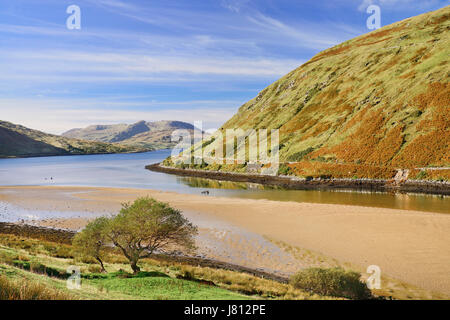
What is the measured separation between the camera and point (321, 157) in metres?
79.5

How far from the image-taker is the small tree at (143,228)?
20.7 meters

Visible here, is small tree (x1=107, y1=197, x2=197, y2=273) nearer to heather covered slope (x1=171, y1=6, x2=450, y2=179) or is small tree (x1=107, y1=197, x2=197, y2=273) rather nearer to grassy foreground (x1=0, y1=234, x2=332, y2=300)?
grassy foreground (x1=0, y1=234, x2=332, y2=300)

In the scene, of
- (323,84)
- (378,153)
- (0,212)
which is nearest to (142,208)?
(0,212)

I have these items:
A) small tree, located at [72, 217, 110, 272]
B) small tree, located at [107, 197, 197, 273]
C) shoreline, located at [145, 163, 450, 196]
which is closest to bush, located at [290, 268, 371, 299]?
small tree, located at [107, 197, 197, 273]

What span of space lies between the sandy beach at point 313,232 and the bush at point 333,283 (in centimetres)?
436

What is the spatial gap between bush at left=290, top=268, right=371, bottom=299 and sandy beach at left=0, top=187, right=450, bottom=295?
4.36 meters

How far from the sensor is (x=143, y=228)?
20734mm

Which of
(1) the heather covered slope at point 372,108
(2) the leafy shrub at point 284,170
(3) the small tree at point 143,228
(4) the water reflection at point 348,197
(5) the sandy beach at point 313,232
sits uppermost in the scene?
(1) the heather covered slope at point 372,108

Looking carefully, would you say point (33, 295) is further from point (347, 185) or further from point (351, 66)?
point (351, 66)

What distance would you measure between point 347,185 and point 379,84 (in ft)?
136

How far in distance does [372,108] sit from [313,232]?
6223 cm

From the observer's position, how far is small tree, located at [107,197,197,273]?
20672 millimetres

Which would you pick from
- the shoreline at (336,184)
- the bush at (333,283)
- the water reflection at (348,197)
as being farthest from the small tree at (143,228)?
the shoreline at (336,184)

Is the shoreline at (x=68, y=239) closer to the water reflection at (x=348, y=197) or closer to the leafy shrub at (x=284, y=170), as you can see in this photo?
the water reflection at (x=348, y=197)
